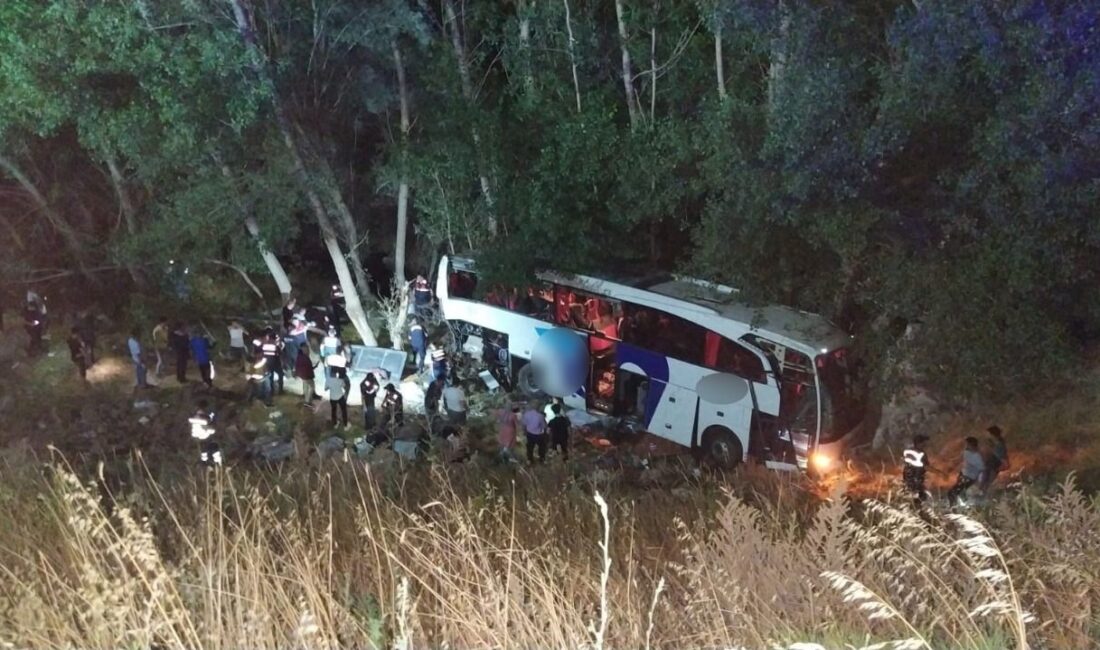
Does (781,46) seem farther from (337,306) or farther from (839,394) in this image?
(337,306)

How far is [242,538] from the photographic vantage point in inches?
113

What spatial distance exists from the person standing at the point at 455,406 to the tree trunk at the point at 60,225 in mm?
10897

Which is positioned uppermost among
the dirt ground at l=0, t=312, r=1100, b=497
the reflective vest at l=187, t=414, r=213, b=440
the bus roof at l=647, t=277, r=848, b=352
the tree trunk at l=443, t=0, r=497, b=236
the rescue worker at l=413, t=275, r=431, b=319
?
the tree trunk at l=443, t=0, r=497, b=236

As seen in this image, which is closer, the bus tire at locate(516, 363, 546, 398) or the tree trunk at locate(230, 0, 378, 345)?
the tree trunk at locate(230, 0, 378, 345)

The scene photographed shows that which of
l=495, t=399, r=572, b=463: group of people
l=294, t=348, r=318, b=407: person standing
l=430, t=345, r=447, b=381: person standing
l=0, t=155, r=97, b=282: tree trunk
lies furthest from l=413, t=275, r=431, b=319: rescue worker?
l=0, t=155, r=97, b=282: tree trunk

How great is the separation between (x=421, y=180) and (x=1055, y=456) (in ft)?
35.8

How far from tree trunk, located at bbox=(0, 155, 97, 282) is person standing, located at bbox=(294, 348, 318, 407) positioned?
8216mm

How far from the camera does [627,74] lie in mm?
13203

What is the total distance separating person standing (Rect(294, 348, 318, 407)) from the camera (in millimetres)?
12734

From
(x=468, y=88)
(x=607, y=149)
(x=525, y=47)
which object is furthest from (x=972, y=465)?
(x=468, y=88)

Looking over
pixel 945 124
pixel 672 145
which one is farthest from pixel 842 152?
pixel 672 145

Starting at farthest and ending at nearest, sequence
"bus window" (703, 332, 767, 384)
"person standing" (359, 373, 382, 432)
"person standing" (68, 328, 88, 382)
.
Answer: "person standing" (68, 328, 88, 382) → "person standing" (359, 373, 382, 432) → "bus window" (703, 332, 767, 384)

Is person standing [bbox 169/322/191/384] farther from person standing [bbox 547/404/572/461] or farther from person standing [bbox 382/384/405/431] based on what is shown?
person standing [bbox 547/404/572/461]

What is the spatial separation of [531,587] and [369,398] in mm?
9527
